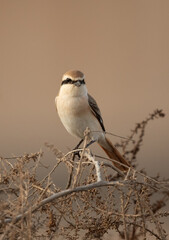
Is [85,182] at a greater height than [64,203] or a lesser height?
greater

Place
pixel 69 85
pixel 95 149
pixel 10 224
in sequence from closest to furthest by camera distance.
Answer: pixel 10 224, pixel 69 85, pixel 95 149

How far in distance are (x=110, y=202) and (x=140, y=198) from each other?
15cm

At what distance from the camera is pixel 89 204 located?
5.02 feet

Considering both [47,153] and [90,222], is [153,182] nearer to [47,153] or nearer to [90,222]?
[90,222]

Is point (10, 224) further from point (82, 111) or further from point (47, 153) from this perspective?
point (47, 153)

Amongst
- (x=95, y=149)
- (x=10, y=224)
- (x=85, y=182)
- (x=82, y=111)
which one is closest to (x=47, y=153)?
(x=95, y=149)

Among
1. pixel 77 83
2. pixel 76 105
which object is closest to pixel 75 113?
pixel 76 105

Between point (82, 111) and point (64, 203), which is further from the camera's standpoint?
point (82, 111)

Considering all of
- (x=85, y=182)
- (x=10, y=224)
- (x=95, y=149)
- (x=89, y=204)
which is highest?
(x=95, y=149)

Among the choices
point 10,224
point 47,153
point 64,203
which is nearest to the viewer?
point 10,224

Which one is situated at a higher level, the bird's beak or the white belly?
the bird's beak

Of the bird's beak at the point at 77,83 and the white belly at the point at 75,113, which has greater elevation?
the bird's beak at the point at 77,83

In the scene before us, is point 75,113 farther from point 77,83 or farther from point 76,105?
point 77,83

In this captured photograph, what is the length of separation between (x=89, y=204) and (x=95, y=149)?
255 inches
